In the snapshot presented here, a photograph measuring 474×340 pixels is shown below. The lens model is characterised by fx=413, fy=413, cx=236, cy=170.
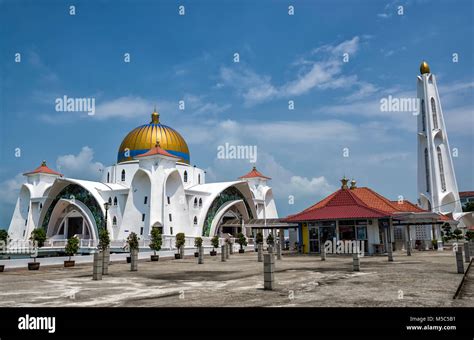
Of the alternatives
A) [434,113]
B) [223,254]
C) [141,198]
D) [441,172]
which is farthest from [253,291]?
[434,113]

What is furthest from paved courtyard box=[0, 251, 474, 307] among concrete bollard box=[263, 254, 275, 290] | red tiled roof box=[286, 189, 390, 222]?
red tiled roof box=[286, 189, 390, 222]

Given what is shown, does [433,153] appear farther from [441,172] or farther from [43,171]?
[43,171]

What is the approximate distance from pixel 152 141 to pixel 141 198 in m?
8.96

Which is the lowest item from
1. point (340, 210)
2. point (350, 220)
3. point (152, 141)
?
point (350, 220)

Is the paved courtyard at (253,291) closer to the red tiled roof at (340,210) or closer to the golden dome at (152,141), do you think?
the red tiled roof at (340,210)

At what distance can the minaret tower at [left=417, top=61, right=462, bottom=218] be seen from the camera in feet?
175

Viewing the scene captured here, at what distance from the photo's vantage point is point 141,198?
4609 cm

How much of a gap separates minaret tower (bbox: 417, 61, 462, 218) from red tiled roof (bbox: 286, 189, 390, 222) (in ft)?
88.3

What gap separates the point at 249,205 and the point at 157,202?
1604 cm

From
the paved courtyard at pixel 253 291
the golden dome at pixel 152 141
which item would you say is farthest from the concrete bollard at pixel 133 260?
the golden dome at pixel 152 141

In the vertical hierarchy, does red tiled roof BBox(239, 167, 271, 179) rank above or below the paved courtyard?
above

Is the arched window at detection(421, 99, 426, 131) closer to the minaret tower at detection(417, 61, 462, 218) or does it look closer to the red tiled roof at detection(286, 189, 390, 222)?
the minaret tower at detection(417, 61, 462, 218)
